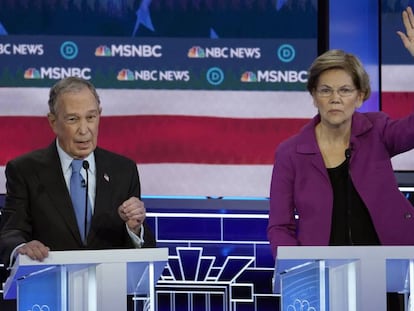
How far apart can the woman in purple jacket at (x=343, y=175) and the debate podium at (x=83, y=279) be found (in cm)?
90

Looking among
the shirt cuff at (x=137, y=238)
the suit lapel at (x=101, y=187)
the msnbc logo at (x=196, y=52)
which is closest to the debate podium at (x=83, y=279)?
the shirt cuff at (x=137, y=238)

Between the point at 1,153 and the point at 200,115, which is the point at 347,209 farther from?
the point at 1,153

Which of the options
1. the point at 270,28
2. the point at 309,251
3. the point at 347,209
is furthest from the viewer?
the point at 270,28

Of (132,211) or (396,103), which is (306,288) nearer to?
(132,211)

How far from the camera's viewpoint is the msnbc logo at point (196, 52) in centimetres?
586

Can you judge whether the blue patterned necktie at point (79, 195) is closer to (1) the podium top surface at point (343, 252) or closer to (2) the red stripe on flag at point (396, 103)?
(1) the podium top surface at point (343, 252)

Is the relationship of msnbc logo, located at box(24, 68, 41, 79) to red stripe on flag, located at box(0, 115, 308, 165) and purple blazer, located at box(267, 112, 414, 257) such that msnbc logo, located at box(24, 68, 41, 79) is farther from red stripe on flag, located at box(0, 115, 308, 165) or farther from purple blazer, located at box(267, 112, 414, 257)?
purple blazer, located at box(267, 112, 414, 257)

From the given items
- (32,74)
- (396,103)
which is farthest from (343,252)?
(32,74)

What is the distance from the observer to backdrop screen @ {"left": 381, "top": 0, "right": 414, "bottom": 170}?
5770mm

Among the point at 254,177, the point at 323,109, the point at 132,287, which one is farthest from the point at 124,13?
the point at 132,287

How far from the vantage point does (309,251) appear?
318 cm

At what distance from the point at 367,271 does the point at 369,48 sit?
2.82m

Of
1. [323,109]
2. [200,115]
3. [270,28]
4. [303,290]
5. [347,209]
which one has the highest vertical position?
[270,28]

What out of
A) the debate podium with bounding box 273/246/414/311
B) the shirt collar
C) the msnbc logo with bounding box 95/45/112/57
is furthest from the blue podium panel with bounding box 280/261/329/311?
the msnbc logo with bounding box 95/45/112/57
